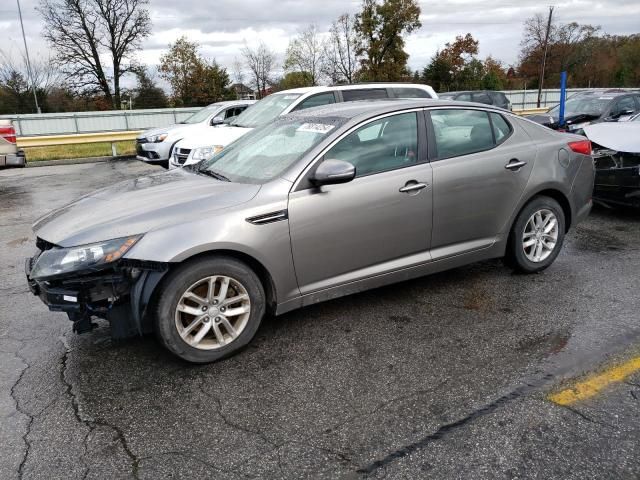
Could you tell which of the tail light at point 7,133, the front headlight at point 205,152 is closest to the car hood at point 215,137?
the front headlight at point 205,152

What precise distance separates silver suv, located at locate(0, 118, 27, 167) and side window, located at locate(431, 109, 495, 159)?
27.5ft

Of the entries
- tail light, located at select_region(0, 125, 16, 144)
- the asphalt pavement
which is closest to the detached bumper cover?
tail light, located at select_region(0, 125, 16, 144)

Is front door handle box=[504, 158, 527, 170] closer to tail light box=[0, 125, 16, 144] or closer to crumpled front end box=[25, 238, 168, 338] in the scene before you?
crumpled front end box=[25, 238, 168, 338]

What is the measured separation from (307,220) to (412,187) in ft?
2.99

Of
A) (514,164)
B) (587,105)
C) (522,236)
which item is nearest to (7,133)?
(514,164)

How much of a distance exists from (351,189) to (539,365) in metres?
1.66

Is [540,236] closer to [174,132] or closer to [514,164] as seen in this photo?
[514,164]

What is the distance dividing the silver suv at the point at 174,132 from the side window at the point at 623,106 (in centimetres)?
799

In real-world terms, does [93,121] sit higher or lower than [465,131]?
lower

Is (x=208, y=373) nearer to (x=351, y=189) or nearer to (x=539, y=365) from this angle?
(x=351, y=189)

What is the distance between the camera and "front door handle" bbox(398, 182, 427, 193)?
389 cm

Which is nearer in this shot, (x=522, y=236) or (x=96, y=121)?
(x=522, y=236)

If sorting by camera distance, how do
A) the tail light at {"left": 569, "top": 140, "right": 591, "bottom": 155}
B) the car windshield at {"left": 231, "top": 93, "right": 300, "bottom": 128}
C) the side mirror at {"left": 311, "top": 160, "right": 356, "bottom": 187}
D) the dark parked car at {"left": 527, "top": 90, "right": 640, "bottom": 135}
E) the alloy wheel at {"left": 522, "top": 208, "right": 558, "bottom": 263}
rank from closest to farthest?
the side mirror at {"left": 311, "top": 160, "right": 356, "bottom": 187} → the alloy wheel at {"left": 522, "top": 208, "right": 558, "bottom": 263} → the tail light at {"left": 569, "top": 140, "right": 591, "bottom": 155} → the car windshield at {"left": 231, "top": 93, "right": 300, "bottom": 128} → the dark parked car at {"left": 527, "top": 90, "right": 640, "bottom": 135}

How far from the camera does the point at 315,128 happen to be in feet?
13.2
